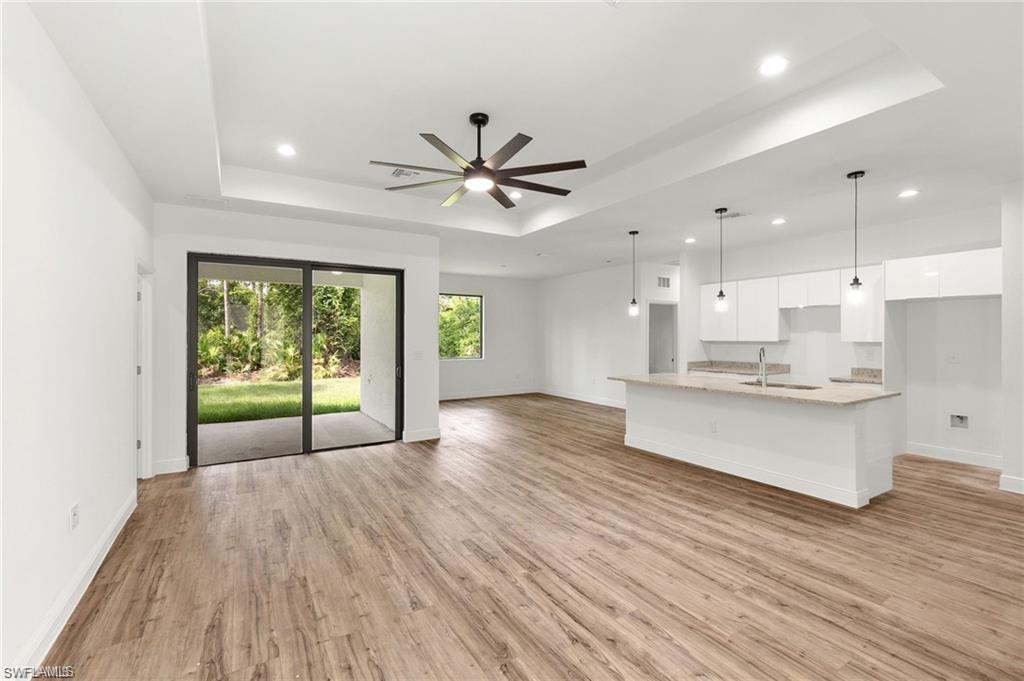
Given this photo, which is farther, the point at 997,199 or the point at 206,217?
the point at 206,217

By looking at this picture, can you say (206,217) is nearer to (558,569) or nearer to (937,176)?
(558,569)

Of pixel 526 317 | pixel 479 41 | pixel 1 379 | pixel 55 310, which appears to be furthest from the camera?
pixel 526 317

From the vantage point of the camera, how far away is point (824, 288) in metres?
6.11

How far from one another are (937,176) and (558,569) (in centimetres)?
457

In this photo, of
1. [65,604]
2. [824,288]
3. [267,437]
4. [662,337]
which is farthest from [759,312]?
[65,604]

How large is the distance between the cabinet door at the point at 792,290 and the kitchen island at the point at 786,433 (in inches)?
70.8

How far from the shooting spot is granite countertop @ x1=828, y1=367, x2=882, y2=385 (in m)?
5.77

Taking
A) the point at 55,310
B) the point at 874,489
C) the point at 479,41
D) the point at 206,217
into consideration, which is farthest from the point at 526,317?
the point at 55,310

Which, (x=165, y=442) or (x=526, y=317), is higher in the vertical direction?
(x=526, y=317)

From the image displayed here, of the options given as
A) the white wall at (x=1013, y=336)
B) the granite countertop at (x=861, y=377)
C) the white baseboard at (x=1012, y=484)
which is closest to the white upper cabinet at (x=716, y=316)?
the granite countertop at (x=861, y=377)

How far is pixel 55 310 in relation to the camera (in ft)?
7.30

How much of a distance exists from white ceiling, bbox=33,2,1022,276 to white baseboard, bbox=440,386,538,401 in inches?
223

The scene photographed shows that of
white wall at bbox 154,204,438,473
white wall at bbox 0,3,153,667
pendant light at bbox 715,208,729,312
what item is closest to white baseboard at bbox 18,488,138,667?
white wall at bbox 0,3,153,667

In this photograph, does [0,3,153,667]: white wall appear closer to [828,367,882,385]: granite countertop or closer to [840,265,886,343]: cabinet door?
[840,265,886,343]: cabinet door
